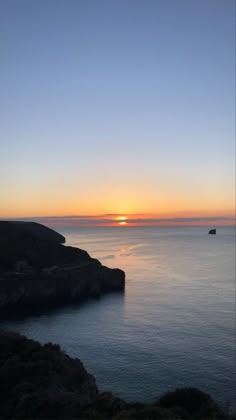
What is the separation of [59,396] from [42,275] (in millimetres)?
64026

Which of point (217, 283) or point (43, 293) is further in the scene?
point (217, 283)

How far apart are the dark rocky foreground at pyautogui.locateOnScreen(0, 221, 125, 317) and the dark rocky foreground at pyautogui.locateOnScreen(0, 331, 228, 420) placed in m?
42.4

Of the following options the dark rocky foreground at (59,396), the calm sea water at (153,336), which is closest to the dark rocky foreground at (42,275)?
the calm sea water at (153,336)

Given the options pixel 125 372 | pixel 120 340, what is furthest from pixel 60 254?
pixel 125 372

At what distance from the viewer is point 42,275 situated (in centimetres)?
8494

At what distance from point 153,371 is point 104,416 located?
970 inches

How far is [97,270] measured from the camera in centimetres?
9762

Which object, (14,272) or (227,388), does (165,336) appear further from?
(14,272)

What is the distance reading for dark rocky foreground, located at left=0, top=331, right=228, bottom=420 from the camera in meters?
20.8

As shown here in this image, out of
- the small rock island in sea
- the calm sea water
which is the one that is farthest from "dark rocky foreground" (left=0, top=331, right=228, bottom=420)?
the calm sea water

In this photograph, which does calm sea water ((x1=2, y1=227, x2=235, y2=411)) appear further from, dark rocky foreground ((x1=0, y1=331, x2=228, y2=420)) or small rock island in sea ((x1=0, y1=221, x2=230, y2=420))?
dark rocky foreground ((x1=0, y1=331, x2=228, y2=420))

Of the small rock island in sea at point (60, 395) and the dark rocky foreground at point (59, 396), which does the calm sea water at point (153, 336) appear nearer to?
the small rock island in sea at point (60, 395)

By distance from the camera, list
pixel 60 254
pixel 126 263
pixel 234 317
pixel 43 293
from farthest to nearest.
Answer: pixel 126 263 < pixel 60 254 < pixel 43 293 < pixel 234 317

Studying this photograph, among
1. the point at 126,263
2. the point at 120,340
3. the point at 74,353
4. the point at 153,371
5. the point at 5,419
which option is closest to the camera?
the point at 5,419
